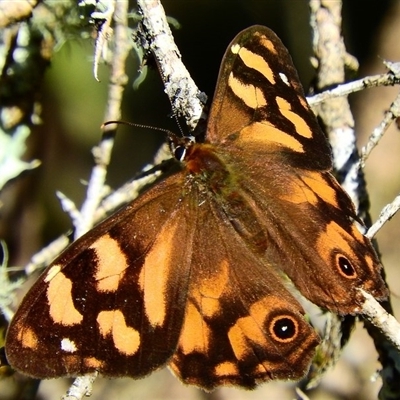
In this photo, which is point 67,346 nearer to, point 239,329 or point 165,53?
point 239,329

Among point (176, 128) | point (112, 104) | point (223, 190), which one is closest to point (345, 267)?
point (223, 190)

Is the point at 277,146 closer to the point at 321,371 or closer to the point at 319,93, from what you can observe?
the point at 319,93

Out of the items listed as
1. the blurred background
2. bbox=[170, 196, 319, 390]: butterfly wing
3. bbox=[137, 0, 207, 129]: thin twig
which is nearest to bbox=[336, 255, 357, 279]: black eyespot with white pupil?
bbox=[170, 196, 319, 390]: butterfly wing

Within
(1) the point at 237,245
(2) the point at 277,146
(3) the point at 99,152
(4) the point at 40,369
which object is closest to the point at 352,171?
(2) the point at 277,146

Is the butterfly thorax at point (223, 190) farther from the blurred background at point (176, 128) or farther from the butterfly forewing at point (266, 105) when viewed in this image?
the blurred background at point (176, 128)

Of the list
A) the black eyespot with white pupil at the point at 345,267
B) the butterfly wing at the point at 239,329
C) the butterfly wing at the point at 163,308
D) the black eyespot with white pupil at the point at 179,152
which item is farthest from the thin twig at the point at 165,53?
the black eyespot with white pupil at the point at 345,267

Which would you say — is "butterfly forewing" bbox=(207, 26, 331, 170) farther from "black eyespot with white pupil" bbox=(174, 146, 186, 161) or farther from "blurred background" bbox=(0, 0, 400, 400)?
"blurred background" bbox=(0, 0, 400, 400)
